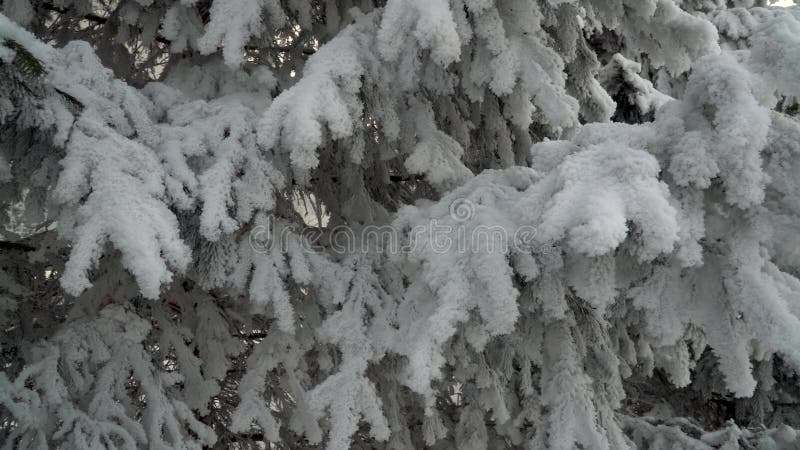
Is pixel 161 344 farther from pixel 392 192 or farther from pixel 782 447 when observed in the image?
pixel 782 447

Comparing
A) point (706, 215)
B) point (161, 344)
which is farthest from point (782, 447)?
point (161, 344)

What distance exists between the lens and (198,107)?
Answer: 2764 millimetres

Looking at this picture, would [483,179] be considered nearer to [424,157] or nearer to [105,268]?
[424,157]

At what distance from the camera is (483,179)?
2.48m

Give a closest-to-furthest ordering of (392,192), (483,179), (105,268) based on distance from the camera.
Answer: (483,179) → (105,268) → (392,192)

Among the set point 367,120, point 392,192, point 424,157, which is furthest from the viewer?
point 392,192

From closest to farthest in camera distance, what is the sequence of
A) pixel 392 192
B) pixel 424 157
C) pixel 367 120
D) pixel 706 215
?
pixel 706 215 → pixel 424 157 → pixel 367 120 → pixel 392 192

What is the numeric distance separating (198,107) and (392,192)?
1.44 m

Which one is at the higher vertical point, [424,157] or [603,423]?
[424,157]

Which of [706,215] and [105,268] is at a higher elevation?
[706,215]

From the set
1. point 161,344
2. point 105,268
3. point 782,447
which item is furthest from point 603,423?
point 105,268

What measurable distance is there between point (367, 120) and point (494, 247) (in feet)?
3.93

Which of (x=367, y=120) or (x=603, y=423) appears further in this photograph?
(x=367, y=120)

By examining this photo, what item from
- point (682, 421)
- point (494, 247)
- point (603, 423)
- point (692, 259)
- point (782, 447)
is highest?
point (692, 259)
